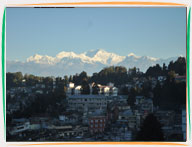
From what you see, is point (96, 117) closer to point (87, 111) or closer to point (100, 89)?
point (87, 111)

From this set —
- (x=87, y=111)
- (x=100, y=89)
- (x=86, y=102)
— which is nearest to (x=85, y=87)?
(x=100, y=89)

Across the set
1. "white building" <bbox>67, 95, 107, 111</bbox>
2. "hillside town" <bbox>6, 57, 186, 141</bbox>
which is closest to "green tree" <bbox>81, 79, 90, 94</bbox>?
"hillside town" <bbox>6, 57, 186, 141</bbox>

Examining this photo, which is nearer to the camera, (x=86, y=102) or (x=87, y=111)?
(x=87, y=111)

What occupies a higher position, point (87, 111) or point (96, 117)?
point (87, 111)

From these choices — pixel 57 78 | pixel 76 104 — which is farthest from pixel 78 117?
pixel 57 78

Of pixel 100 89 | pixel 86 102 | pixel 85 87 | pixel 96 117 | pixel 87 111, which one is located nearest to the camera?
pixel 96 117

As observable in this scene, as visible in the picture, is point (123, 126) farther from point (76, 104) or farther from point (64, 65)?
point (64, 65)

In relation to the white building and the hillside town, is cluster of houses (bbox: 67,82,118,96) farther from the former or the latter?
the white building
